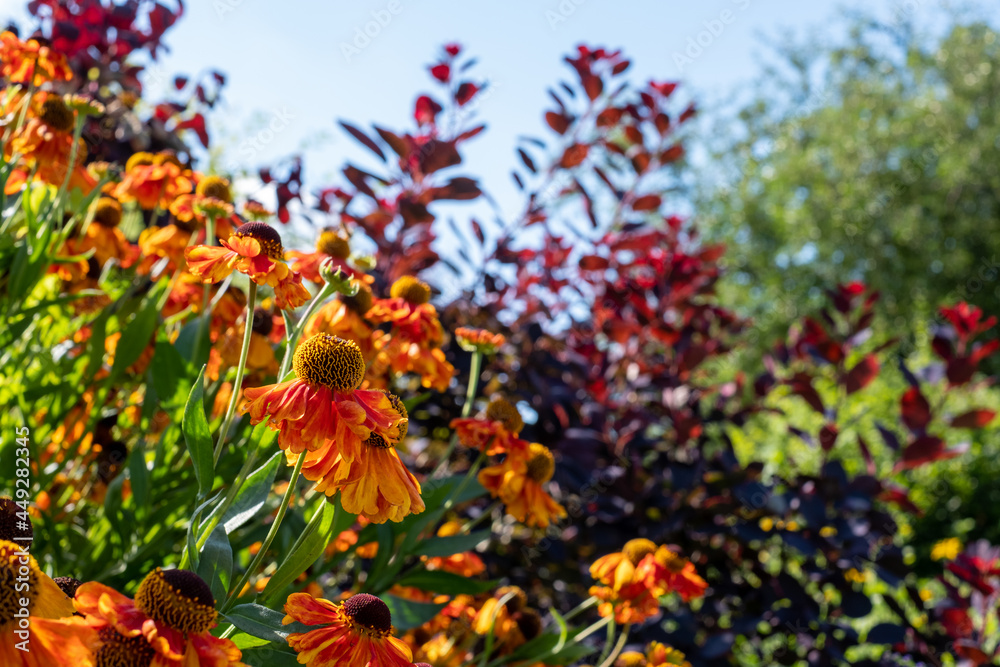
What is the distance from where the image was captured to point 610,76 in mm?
2711

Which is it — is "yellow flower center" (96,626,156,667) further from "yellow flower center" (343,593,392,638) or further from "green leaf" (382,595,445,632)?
"green leaf" (382,595,445,632)

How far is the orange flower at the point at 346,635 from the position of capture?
0.73m

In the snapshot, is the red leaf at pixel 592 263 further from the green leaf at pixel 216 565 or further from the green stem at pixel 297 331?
the green leaf at pixel 216 565

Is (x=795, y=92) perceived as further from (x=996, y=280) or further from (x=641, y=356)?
(x=641, y=356)

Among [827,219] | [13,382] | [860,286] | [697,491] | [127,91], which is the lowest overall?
[697,491]

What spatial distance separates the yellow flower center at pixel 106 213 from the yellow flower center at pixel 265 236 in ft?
2.92

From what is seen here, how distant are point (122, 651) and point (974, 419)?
250 centimetres

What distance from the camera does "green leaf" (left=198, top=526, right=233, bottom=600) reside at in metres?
0.78

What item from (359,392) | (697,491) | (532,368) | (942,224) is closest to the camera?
(359,392)

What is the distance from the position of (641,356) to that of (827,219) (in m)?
14.4

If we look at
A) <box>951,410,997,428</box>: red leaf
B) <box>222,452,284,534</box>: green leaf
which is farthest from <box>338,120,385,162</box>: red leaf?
<box>951,410,997,428</box>: red leaf

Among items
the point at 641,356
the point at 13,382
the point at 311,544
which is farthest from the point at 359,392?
the point at 641,356

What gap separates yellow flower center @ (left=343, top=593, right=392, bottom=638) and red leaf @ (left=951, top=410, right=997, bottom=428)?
213 cm

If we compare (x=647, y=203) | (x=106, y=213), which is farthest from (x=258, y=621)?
(x=647, y=203)
